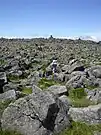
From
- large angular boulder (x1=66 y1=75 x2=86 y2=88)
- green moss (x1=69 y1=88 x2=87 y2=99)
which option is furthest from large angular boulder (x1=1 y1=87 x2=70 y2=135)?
large angular boulder (x1=66 y1=75 x2=86 y2=88)

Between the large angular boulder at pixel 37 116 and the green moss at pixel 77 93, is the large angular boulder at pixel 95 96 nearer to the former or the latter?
the green moss at pixel 77 93

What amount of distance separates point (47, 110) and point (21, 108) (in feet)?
6.12

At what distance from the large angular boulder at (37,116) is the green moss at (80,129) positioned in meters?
0.42

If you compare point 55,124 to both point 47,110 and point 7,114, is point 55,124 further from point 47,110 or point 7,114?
point 7,114

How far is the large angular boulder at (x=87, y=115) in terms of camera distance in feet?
69.1

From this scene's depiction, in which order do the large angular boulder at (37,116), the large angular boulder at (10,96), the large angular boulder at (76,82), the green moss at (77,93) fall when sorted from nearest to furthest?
1. the large angular boulder at (37,116)
2. the large angular boulder at (10,96)
3. the green moss at (77,93)
4. the large angular boulder at (76,82)

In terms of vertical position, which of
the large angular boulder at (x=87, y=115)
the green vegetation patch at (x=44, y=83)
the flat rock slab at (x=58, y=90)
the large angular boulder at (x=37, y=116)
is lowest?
the green vegetation patch at (x=44, y=83)

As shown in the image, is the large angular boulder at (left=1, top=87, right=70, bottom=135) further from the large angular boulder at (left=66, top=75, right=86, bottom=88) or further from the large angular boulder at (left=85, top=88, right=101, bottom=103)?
the large angular boulder at (left=66, top=75, right=86, bottom=88)

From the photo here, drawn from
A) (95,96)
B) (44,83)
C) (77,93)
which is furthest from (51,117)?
(44,83)

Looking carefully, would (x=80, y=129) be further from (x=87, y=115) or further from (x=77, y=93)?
(x=77, y=93)

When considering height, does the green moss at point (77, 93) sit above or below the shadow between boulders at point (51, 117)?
below

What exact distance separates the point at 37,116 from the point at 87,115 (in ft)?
15.4

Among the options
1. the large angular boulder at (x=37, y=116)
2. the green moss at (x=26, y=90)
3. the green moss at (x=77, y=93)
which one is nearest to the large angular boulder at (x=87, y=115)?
the large angular boulder at (x=37, y=116)

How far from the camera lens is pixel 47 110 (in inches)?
752
